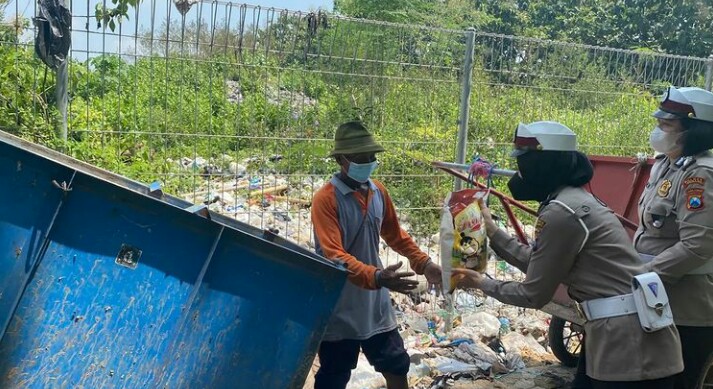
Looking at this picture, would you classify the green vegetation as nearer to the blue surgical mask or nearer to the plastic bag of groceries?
the blue surgical mask

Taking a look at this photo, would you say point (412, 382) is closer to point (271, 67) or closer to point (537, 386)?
point (537, 386)

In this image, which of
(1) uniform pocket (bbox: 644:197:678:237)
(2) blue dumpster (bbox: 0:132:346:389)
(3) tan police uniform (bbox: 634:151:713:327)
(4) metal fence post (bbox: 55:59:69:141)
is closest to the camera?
(2) blue dumpster (bbox: 0:132:346:389)

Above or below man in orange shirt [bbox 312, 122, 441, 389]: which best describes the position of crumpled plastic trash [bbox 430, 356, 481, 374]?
below

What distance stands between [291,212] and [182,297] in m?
2.80

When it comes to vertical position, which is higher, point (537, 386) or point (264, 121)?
point (264, 121)

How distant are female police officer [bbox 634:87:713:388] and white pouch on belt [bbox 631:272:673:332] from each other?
1.95 ft

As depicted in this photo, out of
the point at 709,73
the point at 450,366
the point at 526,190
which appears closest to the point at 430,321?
the point at 450,366

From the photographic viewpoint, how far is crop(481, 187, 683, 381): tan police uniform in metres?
3.11

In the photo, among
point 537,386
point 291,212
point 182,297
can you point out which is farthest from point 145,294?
point 537,386

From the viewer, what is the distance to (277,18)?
518 cm

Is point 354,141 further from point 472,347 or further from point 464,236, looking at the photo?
point 472,347

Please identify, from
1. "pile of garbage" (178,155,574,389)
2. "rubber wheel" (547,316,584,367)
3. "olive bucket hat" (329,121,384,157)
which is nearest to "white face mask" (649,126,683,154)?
"olive bucket hat" (329,121,384,157)

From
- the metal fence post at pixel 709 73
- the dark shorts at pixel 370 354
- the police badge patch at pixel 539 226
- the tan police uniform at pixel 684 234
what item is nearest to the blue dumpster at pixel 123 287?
the dark shorts at pixel 370 354

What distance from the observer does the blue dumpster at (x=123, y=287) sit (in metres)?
2.86
